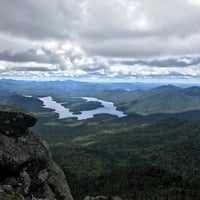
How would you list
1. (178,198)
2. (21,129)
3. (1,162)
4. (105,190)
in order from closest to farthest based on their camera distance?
1. (1,162)
2. (21,129)
3. (178,198)
4. (105,190)

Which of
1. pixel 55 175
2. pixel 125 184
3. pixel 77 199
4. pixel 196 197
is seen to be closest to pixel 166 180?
pixel 125 184

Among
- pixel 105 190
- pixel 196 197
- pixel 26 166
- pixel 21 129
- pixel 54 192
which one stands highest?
pixel 21 129

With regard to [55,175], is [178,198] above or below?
below

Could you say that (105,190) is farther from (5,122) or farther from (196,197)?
(5,122)

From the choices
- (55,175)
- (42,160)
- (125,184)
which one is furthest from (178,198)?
(42,160)

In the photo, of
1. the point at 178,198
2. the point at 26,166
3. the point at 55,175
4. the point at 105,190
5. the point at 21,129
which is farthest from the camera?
the point at 105,190

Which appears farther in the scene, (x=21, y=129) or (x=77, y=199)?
(x=77, y=199)
